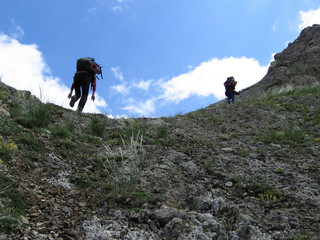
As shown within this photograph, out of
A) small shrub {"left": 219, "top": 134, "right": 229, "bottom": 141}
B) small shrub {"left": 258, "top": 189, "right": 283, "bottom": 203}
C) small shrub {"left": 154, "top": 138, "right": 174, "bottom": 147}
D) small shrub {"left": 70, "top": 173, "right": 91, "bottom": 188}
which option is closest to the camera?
small shrub {"left": 70, "top": 173, "right": 91, "bottom": 188}

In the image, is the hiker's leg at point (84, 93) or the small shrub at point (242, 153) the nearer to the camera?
the small shrub at point (242, 153)

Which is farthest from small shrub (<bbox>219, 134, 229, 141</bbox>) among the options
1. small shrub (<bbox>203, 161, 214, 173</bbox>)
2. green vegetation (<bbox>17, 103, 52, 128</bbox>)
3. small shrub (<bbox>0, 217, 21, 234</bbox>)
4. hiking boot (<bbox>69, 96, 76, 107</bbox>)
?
small shrub (<bbox>0, 217, 21, 234</bbox>)

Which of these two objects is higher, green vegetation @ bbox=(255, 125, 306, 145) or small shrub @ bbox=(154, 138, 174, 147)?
green vegetation @ bbox=(255, 125, 306, 145)

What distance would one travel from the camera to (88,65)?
938cm

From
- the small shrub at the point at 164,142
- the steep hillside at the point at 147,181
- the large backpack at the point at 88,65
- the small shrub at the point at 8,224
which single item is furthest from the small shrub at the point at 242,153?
the small shrub at the point at 8,224

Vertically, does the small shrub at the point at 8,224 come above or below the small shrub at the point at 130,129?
below

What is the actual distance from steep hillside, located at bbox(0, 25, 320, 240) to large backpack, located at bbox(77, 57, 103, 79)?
155 cm

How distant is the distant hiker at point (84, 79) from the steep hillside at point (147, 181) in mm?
936

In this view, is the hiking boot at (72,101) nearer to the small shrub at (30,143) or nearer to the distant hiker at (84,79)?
the distant hiker at (84,79)

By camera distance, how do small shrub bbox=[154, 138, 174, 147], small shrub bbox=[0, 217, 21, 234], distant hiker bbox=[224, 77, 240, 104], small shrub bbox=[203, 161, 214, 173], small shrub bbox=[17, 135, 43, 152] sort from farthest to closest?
distant hiker bbox=[224, 77, 240, 104]
small shrub bbox=[154, 138, 174, 147]
small shrub bbox=[203, 161, 214, 173]
small shrub bbox=[17, 135, 43, 152]
small shrub bbox=[0, 217, 21, 234]

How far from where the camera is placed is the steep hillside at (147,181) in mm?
3885

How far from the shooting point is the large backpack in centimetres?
938

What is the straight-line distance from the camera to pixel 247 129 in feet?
34.9

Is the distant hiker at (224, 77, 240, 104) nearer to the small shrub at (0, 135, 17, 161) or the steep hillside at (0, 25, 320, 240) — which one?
the steep hillside at (0, 25, 320, 240)
